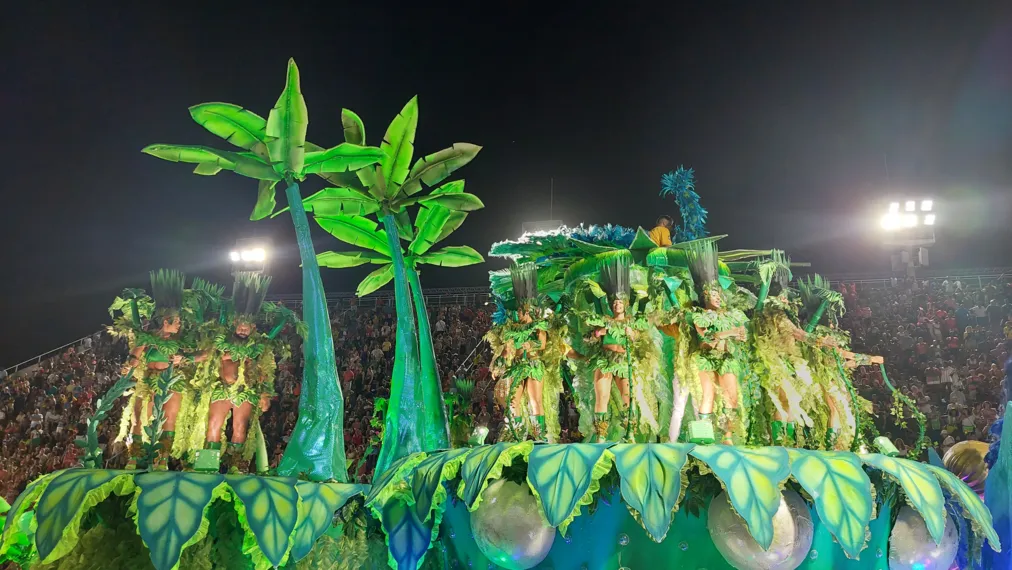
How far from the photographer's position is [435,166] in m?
7.99

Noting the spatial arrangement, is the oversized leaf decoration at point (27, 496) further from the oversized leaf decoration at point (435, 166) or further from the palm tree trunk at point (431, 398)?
the oversized leaf decoration at point (435, 166)

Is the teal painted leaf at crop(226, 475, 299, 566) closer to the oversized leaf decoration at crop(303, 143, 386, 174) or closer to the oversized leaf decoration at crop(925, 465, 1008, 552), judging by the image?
the oversized leaf decoration at crop(303, 143, 386, 174)

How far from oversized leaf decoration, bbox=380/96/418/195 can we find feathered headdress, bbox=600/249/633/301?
2.57m

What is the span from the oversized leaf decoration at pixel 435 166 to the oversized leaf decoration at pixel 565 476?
4270 mm

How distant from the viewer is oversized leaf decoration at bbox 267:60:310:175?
6.94 metres

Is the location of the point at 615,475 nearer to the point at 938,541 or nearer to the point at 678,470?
the point at 678,470

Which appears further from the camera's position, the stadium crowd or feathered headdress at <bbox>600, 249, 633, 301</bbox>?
the stadium crowd

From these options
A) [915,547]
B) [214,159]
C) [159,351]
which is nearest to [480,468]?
[915,547]

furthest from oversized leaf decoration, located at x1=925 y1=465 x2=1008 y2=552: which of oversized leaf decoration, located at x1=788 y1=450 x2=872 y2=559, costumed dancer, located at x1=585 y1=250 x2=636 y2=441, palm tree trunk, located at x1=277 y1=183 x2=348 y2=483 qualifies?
palm tree trunk, located at x1=277 y1=183 x2=348 y2=483

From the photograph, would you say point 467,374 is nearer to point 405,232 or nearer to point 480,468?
point 405,232

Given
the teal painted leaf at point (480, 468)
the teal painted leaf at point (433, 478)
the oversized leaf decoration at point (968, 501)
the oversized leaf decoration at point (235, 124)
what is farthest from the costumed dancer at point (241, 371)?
the oversized leaf decoration at point (968, 501)

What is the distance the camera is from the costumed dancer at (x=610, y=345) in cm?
549

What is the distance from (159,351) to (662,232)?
4.11 meters

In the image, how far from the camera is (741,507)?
3.85 metres
